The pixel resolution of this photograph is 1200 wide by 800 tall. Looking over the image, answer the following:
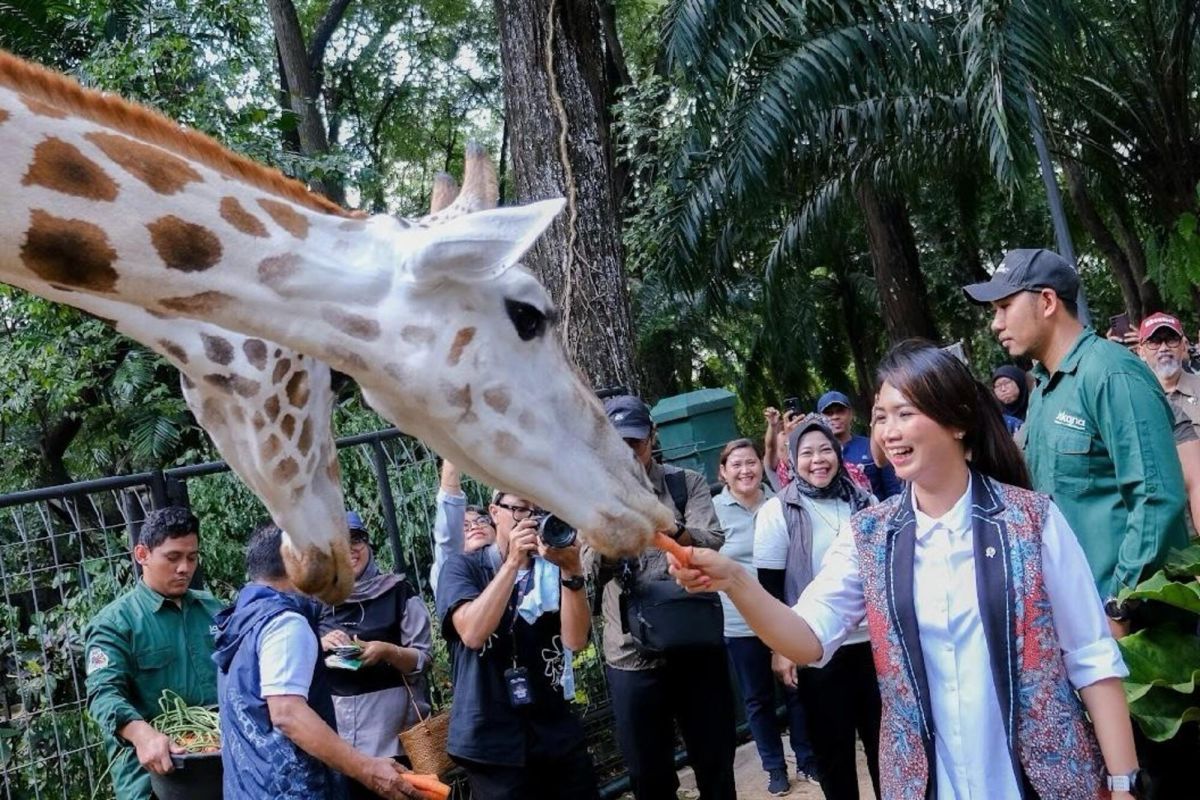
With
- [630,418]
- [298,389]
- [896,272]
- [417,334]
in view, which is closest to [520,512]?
[630,418]

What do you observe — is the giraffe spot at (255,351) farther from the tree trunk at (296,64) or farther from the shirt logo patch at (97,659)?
the tree trunk at (296,64)

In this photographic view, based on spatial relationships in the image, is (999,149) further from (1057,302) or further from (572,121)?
(1057,302)

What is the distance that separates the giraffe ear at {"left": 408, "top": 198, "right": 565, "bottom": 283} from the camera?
2332 millimetres

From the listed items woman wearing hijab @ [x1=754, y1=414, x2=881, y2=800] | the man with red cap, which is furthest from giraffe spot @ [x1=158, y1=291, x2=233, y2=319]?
the man with red cap

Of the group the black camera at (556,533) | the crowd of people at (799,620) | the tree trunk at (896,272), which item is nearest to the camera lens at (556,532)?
the black camera at (556,533)

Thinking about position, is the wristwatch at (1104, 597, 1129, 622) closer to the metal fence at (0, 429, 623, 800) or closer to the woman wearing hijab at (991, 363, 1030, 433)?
the metal fence at (0, 429, 623, 800)

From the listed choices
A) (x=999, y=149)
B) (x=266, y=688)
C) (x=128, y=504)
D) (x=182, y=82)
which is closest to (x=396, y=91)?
(x=182, y=82)

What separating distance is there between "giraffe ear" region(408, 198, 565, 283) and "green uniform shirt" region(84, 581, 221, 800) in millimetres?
2633

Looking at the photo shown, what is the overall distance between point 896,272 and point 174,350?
12.8m

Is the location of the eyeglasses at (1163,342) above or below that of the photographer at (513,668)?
above

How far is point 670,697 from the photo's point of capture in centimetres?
499

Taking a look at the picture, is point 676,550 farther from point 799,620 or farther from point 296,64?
point 296,64

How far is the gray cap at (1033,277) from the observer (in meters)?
3.58

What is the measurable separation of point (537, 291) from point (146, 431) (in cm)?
875
